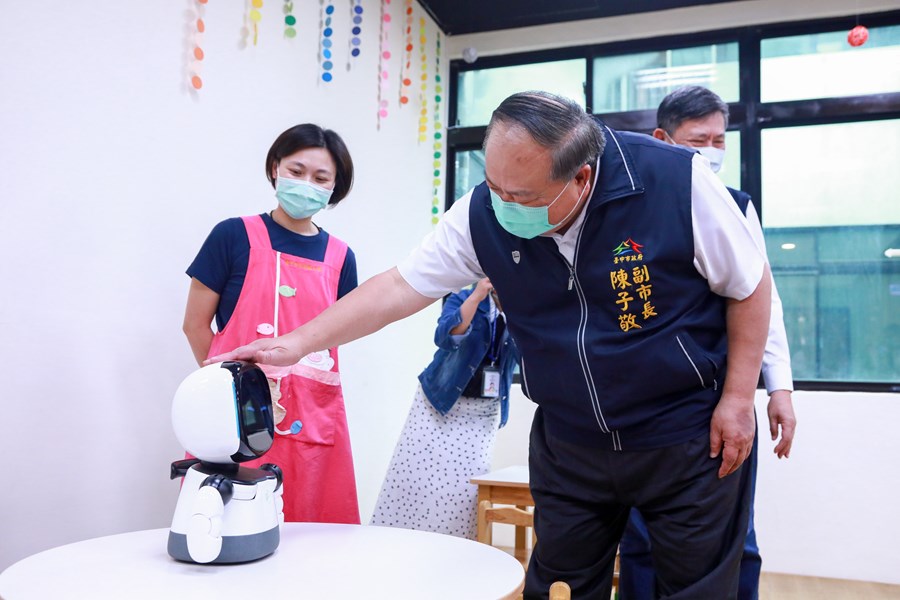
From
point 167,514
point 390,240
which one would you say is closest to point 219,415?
point 167,514

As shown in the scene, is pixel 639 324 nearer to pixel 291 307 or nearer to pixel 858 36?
pixel 291 307

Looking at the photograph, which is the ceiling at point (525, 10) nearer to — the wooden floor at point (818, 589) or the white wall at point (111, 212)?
the white wall at point (111, 212)

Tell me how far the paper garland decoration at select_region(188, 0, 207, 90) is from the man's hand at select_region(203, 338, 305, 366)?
1306 mm

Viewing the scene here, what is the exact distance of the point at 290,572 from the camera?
1.08 m

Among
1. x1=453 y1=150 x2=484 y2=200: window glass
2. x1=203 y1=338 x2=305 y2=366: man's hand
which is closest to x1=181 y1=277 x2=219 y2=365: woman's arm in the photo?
x1=203 y1=338 x2=305 y2=366: man's hand

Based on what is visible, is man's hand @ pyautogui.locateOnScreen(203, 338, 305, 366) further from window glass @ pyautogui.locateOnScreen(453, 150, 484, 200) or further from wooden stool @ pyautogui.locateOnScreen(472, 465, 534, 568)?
window glass @ pyautogui.locateOnScreen(453, 150, 484, 200)

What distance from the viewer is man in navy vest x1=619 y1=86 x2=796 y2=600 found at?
161 centimetres

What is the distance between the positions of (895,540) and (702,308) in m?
3.00

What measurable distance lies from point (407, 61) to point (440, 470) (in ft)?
7.70

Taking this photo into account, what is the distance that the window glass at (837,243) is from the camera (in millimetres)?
3838

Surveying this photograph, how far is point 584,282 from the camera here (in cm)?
129

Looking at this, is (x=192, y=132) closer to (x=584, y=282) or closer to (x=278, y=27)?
(x=278, y=27)

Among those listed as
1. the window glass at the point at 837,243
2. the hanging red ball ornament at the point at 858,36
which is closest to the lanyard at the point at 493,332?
the window glass at the point at 837,243

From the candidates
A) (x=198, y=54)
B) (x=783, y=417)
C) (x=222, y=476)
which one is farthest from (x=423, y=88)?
(x=222, y=476)
